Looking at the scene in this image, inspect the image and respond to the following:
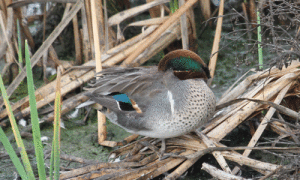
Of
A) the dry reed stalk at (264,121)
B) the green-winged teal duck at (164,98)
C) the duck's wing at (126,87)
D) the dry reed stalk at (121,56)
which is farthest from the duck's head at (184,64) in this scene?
the dry reed stalk at (121,56)

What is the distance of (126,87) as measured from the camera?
2613mm

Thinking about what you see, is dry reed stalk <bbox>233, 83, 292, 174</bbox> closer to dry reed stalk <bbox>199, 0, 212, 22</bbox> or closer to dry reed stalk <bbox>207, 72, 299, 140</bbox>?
dry reed stalk <bbox>207, 72, 299, 140</bbox>

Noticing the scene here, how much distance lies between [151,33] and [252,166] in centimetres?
165

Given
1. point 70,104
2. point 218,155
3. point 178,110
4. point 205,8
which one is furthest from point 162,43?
point 218,155

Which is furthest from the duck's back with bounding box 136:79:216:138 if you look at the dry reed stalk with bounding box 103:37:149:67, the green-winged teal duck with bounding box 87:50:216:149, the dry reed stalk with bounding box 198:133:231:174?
the dry reed stalk with bounding box 103:37:149:67

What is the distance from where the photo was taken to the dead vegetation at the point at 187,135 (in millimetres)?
2301

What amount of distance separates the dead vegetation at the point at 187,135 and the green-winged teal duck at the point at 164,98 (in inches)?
8.4

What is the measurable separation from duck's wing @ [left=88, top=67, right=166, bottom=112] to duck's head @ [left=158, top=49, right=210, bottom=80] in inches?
4.3

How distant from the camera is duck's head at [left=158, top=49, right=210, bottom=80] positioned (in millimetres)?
2477

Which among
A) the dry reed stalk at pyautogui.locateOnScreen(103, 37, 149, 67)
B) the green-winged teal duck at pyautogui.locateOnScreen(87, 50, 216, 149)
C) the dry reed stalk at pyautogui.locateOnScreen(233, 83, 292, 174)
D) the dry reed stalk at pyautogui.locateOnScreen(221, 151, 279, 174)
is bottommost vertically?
the dry reed stalk at pyautogui.locateOnScreen(221, 151, 279, 174)

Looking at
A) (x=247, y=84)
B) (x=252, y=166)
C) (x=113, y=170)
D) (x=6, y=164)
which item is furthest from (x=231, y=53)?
(x=6, y=164)

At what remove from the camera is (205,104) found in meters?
2.43

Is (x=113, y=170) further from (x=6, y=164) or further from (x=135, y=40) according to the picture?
(x=135, y=40)

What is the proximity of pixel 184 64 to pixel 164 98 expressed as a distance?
0.28 meters
